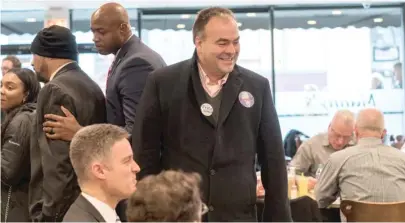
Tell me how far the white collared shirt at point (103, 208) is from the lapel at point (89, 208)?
0.01 metres

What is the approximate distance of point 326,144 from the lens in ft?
18.8

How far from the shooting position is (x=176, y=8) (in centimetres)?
988

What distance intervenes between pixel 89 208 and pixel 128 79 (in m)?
0.92

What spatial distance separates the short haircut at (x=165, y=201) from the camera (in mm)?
1724

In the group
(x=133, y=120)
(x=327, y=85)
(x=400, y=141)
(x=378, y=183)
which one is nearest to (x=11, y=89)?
(x=133, y=120)

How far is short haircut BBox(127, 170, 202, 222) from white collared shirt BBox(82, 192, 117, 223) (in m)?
0.52

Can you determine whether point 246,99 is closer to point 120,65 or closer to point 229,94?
point 229,94

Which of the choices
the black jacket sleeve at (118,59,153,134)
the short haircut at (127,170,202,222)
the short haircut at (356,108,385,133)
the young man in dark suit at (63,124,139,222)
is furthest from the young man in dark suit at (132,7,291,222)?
the short haircut at (356,108,385,133)

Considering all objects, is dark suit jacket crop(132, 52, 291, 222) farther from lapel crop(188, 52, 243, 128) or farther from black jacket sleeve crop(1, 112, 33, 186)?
black jacket sleeve crop(1, 112, 33, 186)

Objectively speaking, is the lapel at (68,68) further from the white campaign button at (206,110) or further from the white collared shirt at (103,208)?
the white collared shirt at (103,208)

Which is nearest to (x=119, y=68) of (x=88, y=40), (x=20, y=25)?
(x=88, y=40)

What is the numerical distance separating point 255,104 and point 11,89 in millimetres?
1828

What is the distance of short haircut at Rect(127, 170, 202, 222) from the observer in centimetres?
172

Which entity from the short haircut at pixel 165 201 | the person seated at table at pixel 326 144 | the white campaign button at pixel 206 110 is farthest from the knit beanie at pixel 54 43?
the person seated at table at pixel 326 144
